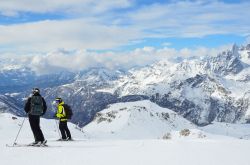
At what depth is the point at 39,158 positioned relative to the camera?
58.2ft

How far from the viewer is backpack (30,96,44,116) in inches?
890

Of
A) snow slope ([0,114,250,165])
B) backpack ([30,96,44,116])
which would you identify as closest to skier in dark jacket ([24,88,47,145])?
backpack ([30,96,44,116])

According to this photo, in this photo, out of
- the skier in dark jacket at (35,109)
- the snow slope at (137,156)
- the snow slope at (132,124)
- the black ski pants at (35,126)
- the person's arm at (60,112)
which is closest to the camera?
the snow slope at (137,156)

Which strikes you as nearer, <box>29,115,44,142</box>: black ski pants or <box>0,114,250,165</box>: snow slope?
<box>0,114,250,165</box>: snow slope

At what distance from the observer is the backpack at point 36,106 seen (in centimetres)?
2261

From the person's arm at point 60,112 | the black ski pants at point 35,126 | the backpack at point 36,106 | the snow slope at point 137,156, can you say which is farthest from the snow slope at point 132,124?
the snow slope at point 137,156

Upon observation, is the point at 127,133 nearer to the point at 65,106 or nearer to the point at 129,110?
the point at 129,110

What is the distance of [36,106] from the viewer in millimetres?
22672

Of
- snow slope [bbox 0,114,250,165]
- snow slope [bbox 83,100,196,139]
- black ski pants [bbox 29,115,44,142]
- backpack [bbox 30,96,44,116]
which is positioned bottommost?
snow slope [bbox 83,100,196,139]

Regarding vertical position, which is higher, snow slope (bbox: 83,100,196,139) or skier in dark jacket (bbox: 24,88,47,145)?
skier in dark jacket (bbox: 24,88,47,145)

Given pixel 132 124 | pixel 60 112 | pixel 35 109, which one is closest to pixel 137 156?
pixel 35 109

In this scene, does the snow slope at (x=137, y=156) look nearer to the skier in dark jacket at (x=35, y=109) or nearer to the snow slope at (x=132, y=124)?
the skier in dark jacket at (x=35, y=109)

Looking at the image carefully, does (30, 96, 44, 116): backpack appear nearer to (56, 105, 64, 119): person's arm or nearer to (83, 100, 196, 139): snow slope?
(56, 105, 64, 119): person's arm

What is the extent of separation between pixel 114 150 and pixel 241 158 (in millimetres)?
6105
